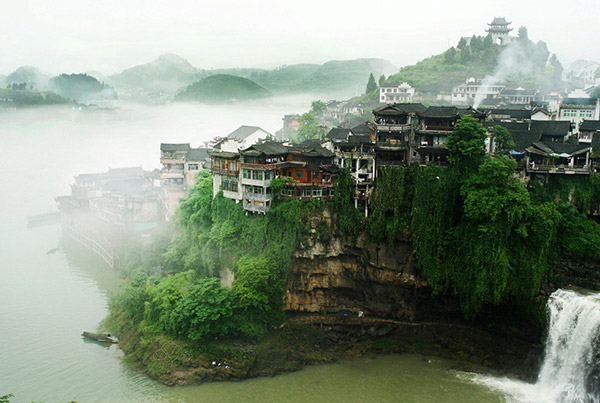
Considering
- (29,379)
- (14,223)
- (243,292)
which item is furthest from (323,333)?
(14,223)

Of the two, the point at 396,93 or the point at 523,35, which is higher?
the point at 523,35

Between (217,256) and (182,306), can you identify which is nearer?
(182,306)

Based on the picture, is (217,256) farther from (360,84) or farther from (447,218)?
(360,84)

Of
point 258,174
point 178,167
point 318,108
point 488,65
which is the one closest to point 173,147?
point 178,167

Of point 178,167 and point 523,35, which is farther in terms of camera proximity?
point 523,35

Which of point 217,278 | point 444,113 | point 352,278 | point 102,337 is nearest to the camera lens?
point 102,337

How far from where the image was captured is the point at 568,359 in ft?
70.0

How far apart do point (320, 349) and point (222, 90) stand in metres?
45.7

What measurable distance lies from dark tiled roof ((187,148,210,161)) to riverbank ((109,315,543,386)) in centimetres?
1707

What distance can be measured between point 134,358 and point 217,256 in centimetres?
732

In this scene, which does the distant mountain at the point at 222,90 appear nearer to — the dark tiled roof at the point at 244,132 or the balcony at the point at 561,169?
the dark tiled roof at the point at 244,132

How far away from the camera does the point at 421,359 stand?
24.7 meters

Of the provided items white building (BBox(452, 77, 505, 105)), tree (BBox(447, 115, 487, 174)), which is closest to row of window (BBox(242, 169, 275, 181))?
tree (BBox(447, 115, 487, 174))

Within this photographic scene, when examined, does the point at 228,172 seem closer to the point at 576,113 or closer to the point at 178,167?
the point at 178,167
